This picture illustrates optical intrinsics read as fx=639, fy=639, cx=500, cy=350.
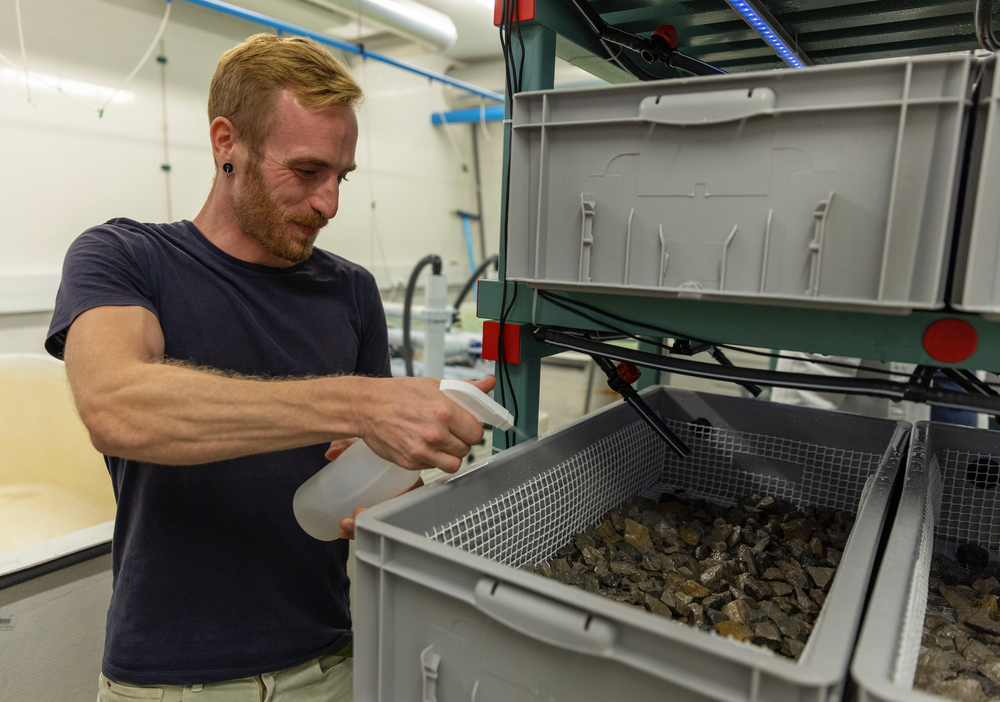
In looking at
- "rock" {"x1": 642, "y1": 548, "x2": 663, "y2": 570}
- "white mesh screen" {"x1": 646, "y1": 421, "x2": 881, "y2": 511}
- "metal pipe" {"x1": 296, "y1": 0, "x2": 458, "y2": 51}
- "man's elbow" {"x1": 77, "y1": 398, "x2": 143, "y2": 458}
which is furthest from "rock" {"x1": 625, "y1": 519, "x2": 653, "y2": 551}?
"metal pipe" {"x1": 296, "y1": 0, "x2": 458, "y2": 51}

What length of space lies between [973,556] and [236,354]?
1.13 metres

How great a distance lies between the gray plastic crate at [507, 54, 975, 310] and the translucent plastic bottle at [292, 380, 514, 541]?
325 mm

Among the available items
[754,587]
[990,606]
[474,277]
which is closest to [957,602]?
[990,606]

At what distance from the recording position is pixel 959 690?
54 centimetres

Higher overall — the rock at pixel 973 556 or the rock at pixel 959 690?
the rock at pixel 959 690

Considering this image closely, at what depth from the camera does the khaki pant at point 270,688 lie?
90cm

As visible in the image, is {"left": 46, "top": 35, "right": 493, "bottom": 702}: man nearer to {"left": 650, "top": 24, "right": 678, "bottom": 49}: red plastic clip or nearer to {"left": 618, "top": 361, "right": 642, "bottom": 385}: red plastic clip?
{"left": 618, "top": 361, "right": 642, "bottom": 385}: red plastic clip

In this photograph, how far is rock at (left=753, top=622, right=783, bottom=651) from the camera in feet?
2.15

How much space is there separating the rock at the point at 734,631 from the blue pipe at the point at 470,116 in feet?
11.8

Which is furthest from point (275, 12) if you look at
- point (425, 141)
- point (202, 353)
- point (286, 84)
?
point (202, 353)

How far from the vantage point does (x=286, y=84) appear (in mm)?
972

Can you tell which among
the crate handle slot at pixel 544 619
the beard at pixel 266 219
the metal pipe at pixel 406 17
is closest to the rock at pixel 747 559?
the crate handle slot at pixel 544 619

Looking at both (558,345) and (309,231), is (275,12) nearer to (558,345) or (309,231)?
(309,231)

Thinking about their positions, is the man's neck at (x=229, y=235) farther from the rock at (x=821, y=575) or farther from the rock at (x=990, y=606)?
the rock at (x=990, y=606)
